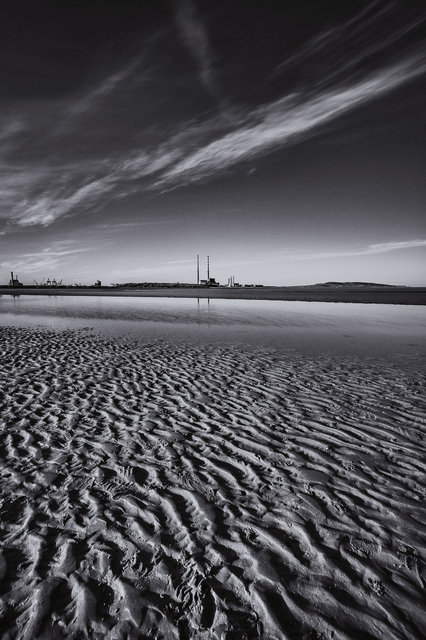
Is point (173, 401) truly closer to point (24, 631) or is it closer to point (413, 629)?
point (24, 631)

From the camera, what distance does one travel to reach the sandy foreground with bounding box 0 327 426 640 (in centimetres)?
294

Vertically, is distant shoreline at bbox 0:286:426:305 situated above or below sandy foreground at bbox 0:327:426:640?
above

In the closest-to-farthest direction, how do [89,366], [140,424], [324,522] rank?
[324,522] → [140,424] → [89,366]

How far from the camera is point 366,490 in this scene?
4609mm

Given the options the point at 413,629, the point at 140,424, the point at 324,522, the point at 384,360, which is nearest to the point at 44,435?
the point at 140,424

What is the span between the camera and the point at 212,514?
416 cm

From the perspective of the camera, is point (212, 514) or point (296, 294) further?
point (296, 294)

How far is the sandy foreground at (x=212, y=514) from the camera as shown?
294 cm

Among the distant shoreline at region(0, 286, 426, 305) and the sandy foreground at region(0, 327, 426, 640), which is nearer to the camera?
the sandy foreground at region(0, 327, 426, 640)

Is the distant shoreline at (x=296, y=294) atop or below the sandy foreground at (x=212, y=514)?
atop

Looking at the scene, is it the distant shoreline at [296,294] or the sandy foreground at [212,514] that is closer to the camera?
the sandy foreground at [212,514]

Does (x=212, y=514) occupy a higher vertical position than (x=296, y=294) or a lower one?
lower

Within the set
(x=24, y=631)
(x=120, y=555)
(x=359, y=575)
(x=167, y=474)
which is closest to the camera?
(x=24, y=631)

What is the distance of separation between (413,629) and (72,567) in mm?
3254
